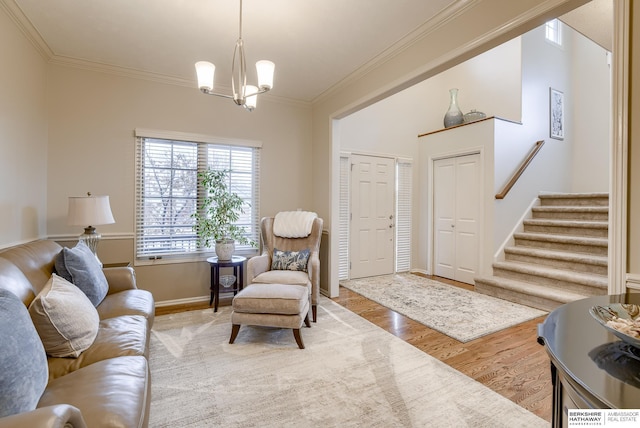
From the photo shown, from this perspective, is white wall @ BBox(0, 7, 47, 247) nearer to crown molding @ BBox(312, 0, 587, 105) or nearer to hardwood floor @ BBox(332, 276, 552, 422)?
crown molding @ BBox(312, 0, 587, 105)

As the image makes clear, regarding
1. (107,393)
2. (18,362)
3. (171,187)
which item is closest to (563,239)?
(107,393)

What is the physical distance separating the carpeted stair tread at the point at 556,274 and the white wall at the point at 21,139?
5.40 metres

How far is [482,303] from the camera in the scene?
3.67 meters

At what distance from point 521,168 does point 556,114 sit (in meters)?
1.51

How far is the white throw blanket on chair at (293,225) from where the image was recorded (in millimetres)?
3521

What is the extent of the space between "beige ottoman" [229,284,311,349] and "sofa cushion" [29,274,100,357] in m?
1.10

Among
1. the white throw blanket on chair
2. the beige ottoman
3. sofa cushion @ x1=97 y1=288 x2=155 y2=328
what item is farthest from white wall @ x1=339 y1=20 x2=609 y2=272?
sofa cushion @ x1=97 y1=288 x2=155 y2=328

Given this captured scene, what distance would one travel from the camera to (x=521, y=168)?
14.8 feet

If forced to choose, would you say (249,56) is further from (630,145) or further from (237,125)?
(630,145)

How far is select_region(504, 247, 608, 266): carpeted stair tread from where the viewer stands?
3.51 metres

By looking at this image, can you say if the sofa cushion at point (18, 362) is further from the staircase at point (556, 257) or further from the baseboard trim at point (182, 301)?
the staircase at point (556, 257)

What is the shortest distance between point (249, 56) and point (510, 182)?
3972 millimetres

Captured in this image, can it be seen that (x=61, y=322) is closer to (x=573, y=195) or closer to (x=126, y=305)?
(x=126, y=305)

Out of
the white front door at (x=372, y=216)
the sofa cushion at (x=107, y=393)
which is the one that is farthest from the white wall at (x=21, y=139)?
the white front door at (x=372, y=216)
